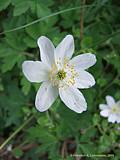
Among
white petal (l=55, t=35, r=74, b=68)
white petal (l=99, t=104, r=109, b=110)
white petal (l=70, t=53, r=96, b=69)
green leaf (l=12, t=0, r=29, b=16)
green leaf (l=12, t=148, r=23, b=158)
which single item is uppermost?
green leaf (l=12, t=0, r=29, b=16)

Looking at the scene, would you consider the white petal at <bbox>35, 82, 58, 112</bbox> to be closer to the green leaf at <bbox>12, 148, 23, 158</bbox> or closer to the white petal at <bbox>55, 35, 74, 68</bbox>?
the white petal at <bbox>55, 35, 74, 68</bbox>

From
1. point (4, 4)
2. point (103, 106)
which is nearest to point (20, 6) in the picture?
point (4, 4)

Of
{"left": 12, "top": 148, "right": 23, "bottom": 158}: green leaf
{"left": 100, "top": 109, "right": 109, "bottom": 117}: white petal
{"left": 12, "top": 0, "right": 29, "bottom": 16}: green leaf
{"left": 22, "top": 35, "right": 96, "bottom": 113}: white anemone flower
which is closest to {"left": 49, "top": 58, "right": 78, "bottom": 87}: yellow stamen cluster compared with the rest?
{"left": 22, "top": 35, "right": 96, "bottom": 113}: white anemone flower

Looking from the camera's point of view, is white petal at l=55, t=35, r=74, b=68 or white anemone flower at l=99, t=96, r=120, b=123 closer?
white petal at l=55, t=35, r=74, b=68

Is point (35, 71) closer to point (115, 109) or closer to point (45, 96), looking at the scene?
point (45, 96)

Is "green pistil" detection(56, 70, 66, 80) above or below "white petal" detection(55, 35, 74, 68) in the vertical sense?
below

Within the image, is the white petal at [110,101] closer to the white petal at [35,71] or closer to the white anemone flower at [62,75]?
the white anemone flower at [62,75]

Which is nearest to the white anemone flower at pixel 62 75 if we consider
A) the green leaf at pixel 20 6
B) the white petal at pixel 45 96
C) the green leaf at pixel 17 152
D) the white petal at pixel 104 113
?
the white petal at pixel 45 96

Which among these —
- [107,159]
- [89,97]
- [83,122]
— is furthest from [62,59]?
[107,159]
